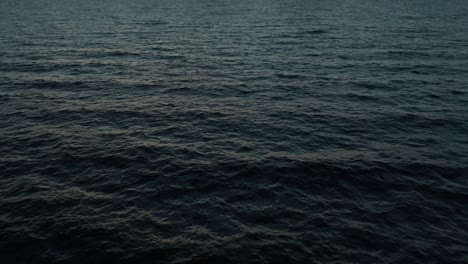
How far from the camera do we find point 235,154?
29734 millimetres

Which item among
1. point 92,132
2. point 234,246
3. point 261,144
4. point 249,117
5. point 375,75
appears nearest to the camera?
point 234,246

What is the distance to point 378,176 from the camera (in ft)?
87.1

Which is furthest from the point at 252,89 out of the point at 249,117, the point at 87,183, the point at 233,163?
the point at 87,183

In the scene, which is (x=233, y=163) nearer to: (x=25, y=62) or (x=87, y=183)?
(x=87, y=183)

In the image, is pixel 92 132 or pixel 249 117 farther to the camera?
pixel 249 117

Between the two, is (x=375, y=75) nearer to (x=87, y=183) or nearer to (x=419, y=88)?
(x=419, y=88)

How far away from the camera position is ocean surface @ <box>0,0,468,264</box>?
67.3 feet

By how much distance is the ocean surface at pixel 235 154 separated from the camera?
20.5 meters

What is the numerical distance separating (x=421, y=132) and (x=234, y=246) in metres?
21.9

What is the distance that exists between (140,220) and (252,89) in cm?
2519

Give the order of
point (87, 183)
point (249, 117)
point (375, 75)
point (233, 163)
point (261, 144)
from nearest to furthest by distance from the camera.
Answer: point (87, 183), point (233, 163), point (261, 144), point (249, 117), point (375, 75)

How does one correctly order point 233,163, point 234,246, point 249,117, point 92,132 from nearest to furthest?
point 234,246, point 233,163, point 92,132, point 249,117

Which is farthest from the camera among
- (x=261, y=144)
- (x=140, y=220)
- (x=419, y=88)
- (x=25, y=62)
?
(x=25, y=62)

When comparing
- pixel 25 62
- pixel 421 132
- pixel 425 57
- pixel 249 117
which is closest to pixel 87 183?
pixel 249 117
